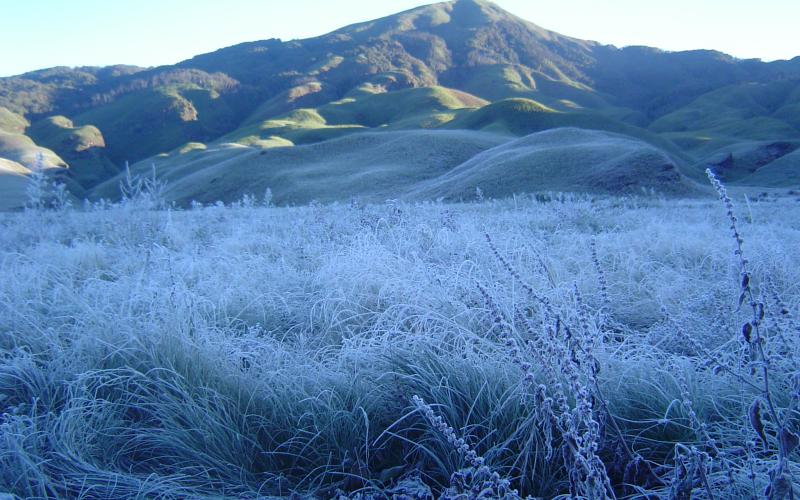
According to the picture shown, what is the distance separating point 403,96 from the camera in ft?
350

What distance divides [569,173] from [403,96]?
275 ft

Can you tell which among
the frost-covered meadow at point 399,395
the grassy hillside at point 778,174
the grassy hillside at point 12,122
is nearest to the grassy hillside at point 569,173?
the grassy hillside at point 778,174

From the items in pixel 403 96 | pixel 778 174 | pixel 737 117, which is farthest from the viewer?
pixel 403 96

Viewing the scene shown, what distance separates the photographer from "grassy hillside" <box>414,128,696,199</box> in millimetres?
25828

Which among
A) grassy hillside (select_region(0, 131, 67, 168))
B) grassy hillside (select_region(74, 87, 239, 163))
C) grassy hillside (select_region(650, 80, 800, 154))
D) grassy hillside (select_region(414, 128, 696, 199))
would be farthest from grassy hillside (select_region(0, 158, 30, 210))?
grassy hillside (select_region(650, 80, 800, 154))

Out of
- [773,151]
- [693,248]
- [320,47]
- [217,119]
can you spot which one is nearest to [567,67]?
[320,47]

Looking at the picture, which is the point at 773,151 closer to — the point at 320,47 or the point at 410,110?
the point at 410,110

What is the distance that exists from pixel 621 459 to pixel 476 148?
154 feet

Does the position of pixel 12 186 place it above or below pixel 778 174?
below

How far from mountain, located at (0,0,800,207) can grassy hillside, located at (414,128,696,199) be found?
8.98m

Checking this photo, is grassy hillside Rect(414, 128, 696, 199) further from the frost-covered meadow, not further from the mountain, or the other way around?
the frost-covered meadow

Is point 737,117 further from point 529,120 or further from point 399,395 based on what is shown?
point 399,395

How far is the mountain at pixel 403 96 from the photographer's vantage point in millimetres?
77163

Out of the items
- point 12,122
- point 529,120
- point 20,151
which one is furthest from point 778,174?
point 12,122
